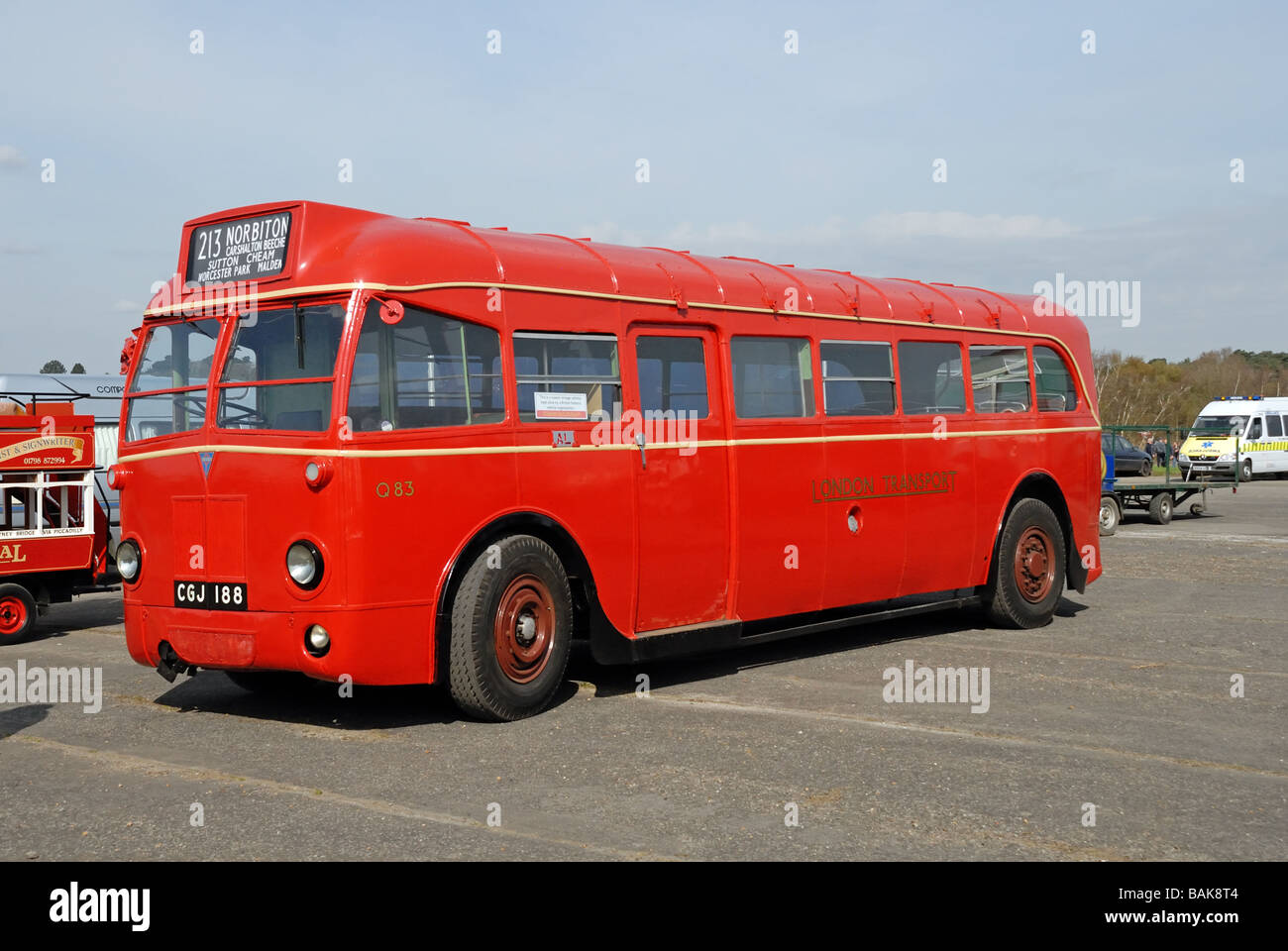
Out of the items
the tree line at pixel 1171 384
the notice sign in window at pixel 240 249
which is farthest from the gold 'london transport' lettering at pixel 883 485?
the tree line at pixel 1171 384

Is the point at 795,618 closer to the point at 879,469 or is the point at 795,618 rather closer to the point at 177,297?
the point at 879,469

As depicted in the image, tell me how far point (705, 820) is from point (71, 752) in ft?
12.8

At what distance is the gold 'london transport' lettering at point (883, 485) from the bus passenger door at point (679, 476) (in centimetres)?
114

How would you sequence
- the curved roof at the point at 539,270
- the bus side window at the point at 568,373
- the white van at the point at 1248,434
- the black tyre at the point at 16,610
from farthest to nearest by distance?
the white van at the point at 1248,434
the black tyre at the point at 16,610
the bus side window at the point at 568,373
the curved roof at the point at 539,270

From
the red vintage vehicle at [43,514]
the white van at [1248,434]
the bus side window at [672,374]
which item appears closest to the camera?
the bus side window at [672,374]

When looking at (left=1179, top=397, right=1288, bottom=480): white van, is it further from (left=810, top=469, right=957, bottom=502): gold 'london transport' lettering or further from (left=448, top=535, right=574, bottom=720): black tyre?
(left=448, top=535, right=574, bottom=720): black tyre

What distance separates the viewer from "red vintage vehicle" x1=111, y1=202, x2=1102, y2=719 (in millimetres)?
7633

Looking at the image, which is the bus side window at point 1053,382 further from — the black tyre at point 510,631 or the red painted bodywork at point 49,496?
the red painted bodywork at point 49,496

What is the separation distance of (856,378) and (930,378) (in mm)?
1109

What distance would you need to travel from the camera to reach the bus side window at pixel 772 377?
9930mm

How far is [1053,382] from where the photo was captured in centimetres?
A: 1312

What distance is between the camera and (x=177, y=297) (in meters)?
8.59

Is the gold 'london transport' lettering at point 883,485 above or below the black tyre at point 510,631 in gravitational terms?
above

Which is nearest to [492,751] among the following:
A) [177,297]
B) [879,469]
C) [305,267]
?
[305,267]
